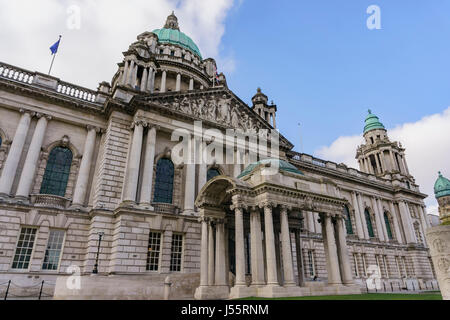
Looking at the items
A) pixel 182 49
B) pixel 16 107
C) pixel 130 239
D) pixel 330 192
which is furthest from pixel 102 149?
pixel 182 49

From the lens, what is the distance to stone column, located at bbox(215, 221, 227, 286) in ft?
57.6

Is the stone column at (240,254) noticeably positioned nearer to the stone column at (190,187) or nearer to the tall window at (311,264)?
the stone column at (190,187)

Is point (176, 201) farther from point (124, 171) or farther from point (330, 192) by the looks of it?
point (330, 192)

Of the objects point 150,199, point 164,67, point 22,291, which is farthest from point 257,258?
point 164,67

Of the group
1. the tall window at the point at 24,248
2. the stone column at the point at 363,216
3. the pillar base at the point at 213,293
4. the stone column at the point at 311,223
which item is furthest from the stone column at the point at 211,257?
the stone column at the point at 363,216

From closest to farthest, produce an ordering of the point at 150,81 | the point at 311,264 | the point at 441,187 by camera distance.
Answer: the point at 150,81
the point at 311,264
the point at 441,187

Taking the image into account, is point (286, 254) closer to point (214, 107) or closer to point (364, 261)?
point (214, 107)

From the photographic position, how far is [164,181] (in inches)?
1029

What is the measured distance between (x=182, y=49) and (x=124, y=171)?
32.3 m

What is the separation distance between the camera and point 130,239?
2112 centimetres

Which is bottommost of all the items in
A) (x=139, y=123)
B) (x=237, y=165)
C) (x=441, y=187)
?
(x=237, y=165)

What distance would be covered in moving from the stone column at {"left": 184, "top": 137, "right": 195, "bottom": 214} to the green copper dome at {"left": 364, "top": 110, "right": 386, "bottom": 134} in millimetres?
44646

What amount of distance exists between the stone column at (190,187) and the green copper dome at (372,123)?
44646mm

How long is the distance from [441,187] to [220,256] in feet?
166
